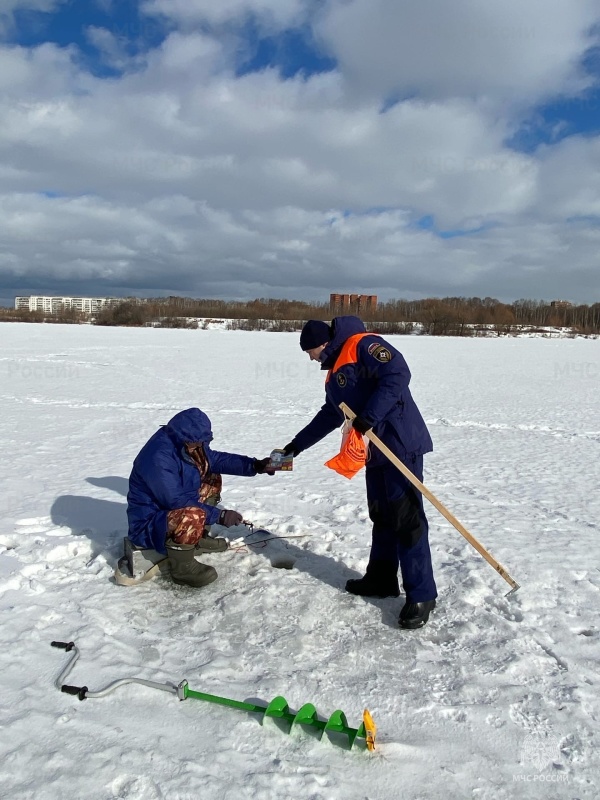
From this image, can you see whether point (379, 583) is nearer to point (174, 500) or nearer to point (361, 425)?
point (361, 425)

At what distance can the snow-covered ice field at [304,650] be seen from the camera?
2.20 metres

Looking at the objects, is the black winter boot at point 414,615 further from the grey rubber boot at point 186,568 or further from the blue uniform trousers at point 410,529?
the grey rubber boot at point 186,568

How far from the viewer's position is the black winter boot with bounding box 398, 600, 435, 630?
318cm

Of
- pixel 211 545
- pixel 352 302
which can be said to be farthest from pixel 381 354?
pixel 352 302

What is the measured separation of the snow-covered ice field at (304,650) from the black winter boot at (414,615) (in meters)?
0.05

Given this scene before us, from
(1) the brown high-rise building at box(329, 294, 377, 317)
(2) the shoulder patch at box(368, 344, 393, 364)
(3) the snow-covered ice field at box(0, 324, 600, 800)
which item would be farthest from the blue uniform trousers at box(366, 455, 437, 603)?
(1) the brown high-rise building at box(329, 294, 377, 317)

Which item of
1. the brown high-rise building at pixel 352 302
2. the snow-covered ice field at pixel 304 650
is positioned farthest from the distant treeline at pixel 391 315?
the snow-covered ice field at pixel 304 650

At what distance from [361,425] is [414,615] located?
109 cm

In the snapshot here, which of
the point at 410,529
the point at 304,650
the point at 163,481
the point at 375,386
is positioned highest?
the point at 375,386

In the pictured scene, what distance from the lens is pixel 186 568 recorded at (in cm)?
353

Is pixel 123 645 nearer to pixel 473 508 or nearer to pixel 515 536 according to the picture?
pixel 515 536

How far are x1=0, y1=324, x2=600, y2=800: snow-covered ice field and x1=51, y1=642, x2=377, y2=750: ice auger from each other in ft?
0.14

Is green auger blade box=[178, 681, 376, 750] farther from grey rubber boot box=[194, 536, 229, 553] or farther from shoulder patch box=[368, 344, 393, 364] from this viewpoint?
shoulder patch box=[368, 344, 393, 364]

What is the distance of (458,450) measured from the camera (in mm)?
7945
